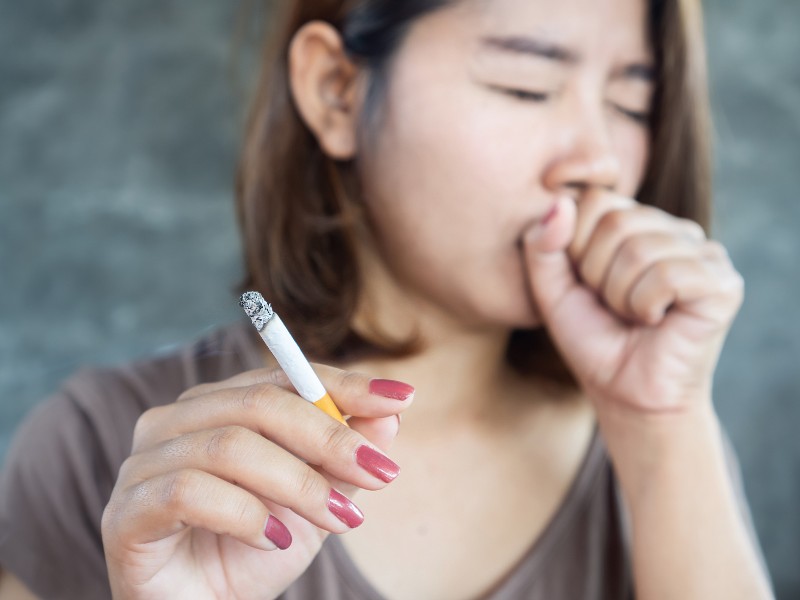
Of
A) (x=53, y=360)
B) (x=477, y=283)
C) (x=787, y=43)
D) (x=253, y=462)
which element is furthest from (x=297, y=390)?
(x=787, y=43)

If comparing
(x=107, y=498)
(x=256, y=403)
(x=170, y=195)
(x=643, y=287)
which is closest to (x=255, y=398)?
(x=256, y=403)

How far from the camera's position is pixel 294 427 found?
0.39m

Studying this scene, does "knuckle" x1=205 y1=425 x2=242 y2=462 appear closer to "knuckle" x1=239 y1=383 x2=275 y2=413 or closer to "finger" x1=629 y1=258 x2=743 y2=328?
"knuckle" x1=239 y1=383 x2=275 y2=413

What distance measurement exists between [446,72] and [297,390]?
325 mm

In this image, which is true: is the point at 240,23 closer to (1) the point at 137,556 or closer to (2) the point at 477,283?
(2) the point at 477,283

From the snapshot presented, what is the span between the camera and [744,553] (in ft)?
2.10

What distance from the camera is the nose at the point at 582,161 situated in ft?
2.06

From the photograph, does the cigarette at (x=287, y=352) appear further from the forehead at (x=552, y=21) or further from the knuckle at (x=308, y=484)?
the forehead at (x=552, y=21)

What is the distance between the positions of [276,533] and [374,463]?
62 millimetres

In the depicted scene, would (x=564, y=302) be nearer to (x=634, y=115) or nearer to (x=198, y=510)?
(x=634, y=115)

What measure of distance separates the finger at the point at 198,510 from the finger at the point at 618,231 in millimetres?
358

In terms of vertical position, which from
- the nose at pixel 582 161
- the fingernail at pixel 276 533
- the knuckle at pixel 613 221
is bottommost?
the fingernail at pixel 276 533

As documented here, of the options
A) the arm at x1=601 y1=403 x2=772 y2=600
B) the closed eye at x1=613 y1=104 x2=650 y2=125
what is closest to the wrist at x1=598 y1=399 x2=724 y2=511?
the arm at x1=601 y1=403 x2=772 y2=600

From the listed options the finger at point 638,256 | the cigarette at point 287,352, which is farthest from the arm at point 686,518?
the cigarette at point 287,352
